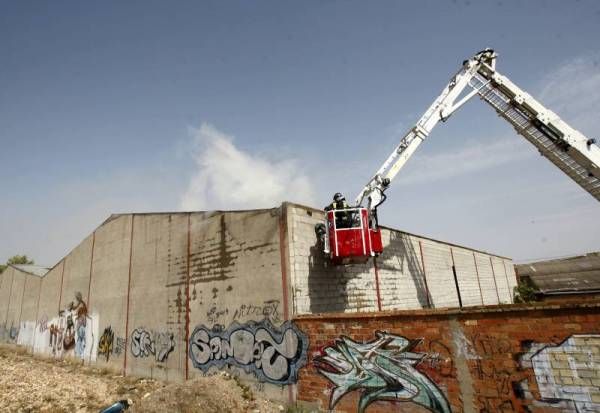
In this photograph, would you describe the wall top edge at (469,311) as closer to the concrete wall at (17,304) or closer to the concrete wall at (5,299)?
the concrete wall at (17,304)

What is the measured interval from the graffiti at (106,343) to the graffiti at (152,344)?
2019mm

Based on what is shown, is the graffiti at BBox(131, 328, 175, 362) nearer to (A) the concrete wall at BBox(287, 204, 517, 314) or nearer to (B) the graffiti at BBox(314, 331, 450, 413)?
(A) the concrete wall at BBox(287, 204, 517, 314)

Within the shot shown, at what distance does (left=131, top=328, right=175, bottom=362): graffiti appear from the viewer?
12.4 metres

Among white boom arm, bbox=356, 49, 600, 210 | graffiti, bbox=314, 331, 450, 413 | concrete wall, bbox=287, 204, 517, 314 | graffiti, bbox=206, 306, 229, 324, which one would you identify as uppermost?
white boom arm, bbox=356, 49, 600, 210

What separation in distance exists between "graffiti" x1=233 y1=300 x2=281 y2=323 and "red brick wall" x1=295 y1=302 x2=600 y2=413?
1826 millimetres

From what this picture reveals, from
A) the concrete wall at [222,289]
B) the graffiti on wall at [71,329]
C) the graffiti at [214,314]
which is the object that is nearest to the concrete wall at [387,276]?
the concrete wall at [222,289]

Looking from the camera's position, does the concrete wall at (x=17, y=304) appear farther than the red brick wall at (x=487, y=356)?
Yes

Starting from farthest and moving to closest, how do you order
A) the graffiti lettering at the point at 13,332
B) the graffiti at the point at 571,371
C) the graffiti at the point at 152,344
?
1. the graffiti lettering at the point at 13,332
2. the graffiti at the point at 152,344
3. the graffiti at the point at 571,371

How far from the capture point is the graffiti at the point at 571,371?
5.18m

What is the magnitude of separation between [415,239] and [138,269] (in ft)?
38.5

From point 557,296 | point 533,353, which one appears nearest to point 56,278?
point 533,353

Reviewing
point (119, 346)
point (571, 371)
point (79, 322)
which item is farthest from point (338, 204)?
point (79, 322)

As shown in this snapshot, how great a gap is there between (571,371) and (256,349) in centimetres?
690

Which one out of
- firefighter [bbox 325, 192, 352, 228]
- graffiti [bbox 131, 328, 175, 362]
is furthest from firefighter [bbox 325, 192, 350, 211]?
graffiti [bbox 131, 328, 175, 362]
